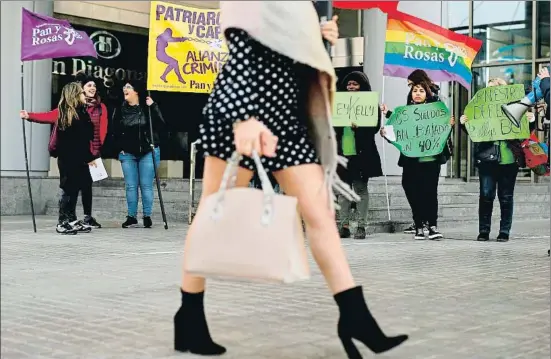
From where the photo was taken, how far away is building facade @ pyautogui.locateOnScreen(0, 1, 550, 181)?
49.6 feet

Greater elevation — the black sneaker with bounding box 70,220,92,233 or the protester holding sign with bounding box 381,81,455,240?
the protester holding sign with bounding box 381,81,455,240

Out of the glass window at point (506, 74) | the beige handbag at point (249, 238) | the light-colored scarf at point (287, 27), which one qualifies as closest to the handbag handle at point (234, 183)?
the beige handbag at point (249, 238)

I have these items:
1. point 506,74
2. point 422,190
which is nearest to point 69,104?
point 422,190

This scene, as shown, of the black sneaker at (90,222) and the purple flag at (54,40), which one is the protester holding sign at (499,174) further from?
the purple flag at (54,40)

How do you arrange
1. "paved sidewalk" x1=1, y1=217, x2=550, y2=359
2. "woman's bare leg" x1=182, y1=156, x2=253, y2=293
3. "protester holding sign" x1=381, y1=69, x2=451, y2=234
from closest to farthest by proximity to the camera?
1. "woman's bare leg" x1=182, y1=156, x2=253, y2=293
2. "paved sidewalk" x1=1, y1=217, x2=550, y2=359
3. "protester holding sign" x1=381, y1=69, x2=451, y2=234

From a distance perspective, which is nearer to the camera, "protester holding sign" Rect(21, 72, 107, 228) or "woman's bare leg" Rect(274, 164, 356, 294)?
"woman's bare leg" Rect(274, 164, 356, 294)

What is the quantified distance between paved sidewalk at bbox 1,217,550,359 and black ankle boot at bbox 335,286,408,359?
1.10 feet

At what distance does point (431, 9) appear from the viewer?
16406 millimetres

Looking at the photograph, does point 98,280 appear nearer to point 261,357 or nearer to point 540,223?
point 261,357

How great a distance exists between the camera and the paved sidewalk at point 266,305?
4145mm

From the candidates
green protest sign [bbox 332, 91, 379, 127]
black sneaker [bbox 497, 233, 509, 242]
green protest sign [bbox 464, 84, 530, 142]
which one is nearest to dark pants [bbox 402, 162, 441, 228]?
green protest sign [bbox 464, 84, 530, 142]

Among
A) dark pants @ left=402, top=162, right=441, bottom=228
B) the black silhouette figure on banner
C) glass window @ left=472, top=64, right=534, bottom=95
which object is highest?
glass window @ left=472, top=64, right=534, bottom=95

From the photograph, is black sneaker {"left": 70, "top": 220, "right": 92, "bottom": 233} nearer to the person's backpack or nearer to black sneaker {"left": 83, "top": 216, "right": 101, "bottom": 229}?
black sneaker {"left": 83, "top": 216, "right": 101, "bottom": 229}

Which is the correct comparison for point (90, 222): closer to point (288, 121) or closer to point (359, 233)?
point (359, 233)
